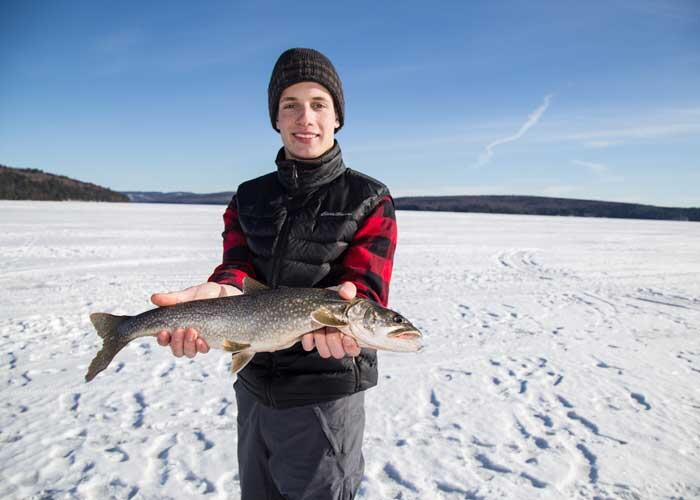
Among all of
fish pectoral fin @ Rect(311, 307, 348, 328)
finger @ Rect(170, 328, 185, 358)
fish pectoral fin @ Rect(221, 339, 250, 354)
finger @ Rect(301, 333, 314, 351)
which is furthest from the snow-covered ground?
fish pectoral fin @ Rect(311, 307, 348, 328)

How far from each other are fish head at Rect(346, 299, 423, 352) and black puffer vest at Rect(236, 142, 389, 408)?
17 centimetres

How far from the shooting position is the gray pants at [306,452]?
2438mm

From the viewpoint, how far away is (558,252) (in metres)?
20.4

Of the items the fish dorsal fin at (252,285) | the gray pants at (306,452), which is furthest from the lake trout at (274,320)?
the gray pants at (306,452)

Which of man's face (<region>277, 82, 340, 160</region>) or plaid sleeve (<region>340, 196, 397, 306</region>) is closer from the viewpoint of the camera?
plaid sleeve (<region>340, 196, 397, 306</region>)

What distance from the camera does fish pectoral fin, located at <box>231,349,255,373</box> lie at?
2.52 m

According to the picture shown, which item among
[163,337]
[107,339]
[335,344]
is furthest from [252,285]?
[107,339]

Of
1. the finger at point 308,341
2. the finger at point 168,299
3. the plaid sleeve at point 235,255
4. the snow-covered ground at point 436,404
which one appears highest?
the plaid sleeve at point 235,255

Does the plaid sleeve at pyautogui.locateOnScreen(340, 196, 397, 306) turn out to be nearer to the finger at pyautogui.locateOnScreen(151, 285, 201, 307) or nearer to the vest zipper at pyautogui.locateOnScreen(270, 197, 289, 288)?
the vest zipper at pyautogui.locateOnScreen(270, 197, 289, 288)

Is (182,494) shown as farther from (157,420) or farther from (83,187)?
(83,187)

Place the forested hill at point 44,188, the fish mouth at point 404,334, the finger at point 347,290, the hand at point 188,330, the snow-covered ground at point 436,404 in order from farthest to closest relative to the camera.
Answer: the forested hill at point 44,188, the snow-covered ground at point 436,404, the hand at point 188,330, the fish mouth at point 404,334, the finger at point 347,290

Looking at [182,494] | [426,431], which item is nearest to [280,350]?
[182,494]

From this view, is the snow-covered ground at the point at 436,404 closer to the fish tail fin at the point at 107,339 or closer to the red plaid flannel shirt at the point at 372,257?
the fish tail fin at the point at 107,339

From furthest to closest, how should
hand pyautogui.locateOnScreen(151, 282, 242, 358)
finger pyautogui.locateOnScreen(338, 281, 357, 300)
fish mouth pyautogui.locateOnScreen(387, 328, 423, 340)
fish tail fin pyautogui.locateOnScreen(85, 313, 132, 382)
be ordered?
1. fish tail fin pyautogui.locateOnScreen(85, 313, 132, 382)
2. hand pyautogui.locateOnScreen(151, 282, 242, 358)
3. fish mouth pyautogui.locateOnScreen(387, 328, 423, 340)
4. finger pyautogui.locateOnScreen(338, 281, 357, 300)
